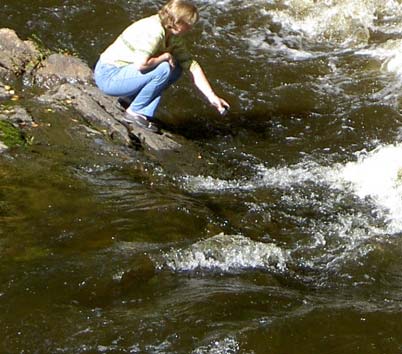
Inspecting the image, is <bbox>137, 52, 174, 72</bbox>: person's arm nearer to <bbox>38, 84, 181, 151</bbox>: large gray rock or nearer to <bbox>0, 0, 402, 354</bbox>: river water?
<bbox>38, 84, 181, 151</bbox>: large gray rock

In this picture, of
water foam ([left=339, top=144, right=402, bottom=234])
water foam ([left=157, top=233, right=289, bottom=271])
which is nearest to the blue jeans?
water foam ([left=339, top=144, right=402, bottom=234])

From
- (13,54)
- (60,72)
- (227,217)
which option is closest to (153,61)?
(60,72)

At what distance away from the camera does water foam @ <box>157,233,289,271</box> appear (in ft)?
18.3

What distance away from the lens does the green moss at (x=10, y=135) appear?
703 cm

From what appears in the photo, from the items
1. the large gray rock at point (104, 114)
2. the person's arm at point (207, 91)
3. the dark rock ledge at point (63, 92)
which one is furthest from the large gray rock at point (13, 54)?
the person's arm at point (207, 91)

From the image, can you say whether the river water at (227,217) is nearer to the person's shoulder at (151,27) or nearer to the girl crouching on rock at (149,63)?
the girl crouching on rock at (149,63)

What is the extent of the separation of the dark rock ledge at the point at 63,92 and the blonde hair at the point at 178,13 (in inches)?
46.5

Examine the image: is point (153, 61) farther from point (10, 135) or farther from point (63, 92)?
point (10, 135)

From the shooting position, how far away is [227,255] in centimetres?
579

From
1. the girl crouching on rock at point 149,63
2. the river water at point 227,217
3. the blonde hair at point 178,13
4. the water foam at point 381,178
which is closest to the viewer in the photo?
the river water at point 227,217

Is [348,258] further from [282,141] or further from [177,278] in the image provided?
[282,141]

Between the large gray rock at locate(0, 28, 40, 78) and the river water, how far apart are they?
0.68 m

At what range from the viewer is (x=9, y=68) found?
27.8ft

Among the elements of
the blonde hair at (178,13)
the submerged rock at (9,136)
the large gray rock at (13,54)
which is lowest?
the submerged rock at (9,136)
